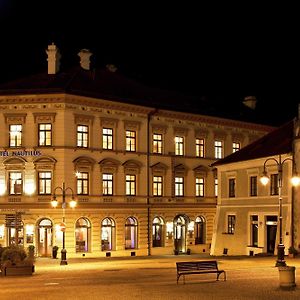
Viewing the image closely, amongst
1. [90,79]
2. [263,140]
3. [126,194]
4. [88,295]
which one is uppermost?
[90,79]

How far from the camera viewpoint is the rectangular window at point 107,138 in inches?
2249

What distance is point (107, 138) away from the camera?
5738cm

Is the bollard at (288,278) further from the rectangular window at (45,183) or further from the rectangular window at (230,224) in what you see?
the rectangular window at (45,183)

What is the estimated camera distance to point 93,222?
184 ft

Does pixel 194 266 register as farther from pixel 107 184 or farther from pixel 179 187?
pixel 179 187

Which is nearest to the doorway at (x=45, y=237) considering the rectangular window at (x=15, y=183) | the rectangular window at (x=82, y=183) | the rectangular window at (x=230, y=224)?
the rectangular window at (x=15, y=183)

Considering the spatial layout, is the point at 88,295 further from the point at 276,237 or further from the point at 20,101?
the point at 20,101

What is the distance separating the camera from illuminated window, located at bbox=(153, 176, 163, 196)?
6072 cm

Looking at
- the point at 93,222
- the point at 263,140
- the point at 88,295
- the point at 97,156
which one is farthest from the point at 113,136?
the point at 88,295

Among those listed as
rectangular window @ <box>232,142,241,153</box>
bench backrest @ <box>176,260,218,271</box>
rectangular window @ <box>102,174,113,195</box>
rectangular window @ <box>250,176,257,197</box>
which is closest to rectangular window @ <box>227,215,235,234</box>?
rectangular window @ <box>250,176,257,197</box>

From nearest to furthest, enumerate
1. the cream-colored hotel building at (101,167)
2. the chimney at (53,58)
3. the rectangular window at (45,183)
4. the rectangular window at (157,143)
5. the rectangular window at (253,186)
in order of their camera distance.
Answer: the rectangular window at (253,186), the cream-colored hotel building at (101,167), the rectangular window at (45,183), the chimney at (53,58), the rectangular window at (157,143)

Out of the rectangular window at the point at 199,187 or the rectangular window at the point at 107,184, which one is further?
the rectangular window at the point at 199,187

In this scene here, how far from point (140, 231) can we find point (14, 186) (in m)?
11.4

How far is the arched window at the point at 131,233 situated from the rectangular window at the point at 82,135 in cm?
774
